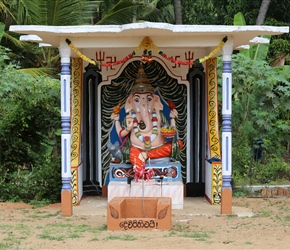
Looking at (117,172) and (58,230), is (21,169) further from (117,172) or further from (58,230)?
(58,230)

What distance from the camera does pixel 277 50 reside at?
18969 millimetres

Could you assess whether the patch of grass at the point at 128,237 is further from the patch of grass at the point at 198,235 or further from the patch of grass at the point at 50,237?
the patch of grass at the point at 50,237

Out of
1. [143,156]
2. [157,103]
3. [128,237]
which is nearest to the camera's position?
[128,237]

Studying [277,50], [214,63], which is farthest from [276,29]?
[277,50]

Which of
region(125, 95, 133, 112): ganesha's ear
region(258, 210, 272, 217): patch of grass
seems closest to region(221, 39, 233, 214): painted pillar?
region(258, 210, 272, 217): patch of grass

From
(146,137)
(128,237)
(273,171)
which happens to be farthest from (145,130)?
(273,171)

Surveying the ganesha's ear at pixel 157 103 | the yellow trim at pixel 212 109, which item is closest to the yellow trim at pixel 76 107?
the ganesha's ear at pixel 157 103

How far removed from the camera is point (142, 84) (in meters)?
11.7

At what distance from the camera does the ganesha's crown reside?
38.2 ft

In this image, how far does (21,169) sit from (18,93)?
1634 mm

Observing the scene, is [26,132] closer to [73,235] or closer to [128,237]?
[73,235]

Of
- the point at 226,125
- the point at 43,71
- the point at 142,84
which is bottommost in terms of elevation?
the point at 226,125

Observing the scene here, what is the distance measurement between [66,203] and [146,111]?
229cm

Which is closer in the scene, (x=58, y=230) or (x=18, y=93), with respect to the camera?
(x=58, y=230)
